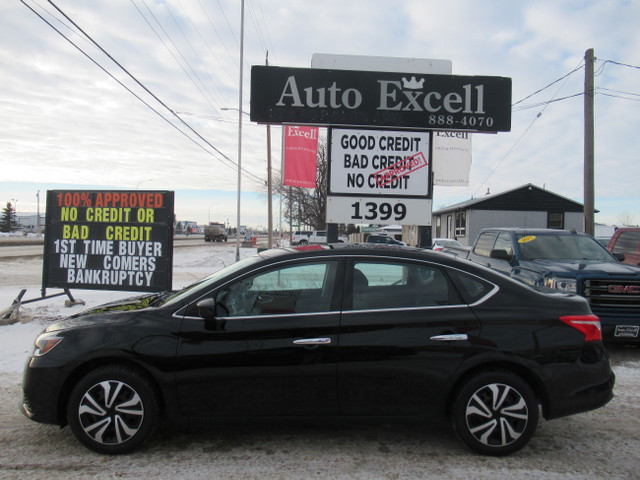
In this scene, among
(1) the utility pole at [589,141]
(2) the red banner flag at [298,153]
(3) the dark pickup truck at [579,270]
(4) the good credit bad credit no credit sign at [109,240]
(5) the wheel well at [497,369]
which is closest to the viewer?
(5) the wheel well at [497,369]

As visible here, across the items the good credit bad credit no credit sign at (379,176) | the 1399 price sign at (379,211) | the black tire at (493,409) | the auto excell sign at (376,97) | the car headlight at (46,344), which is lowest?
the black tire at (493,409)

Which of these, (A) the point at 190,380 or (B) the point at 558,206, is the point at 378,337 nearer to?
(A) the point at 190,380

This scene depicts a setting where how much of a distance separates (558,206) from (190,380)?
37252 millimetres

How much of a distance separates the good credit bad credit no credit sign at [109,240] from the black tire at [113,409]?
4.69m

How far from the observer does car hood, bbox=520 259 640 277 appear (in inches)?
241

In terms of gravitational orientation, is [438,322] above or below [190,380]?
above

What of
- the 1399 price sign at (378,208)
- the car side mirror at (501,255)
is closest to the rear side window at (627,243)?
the car side mirror at (501,255)

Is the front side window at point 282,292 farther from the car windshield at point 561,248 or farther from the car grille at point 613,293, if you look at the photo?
the car windshield at point 561,248

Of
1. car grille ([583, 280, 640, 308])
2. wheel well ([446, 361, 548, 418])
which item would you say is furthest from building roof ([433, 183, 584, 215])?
wheel well ([446, 361, 548, 418])

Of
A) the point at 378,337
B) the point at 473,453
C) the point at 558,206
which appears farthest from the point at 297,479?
the point at 558,206

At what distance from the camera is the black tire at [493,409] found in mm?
3277

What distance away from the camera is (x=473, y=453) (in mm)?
3371

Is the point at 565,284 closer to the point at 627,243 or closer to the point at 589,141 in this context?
the point at 627,243

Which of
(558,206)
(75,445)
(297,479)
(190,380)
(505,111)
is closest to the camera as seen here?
(297,479)
